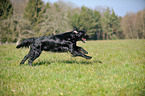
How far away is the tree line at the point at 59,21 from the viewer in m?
24.5

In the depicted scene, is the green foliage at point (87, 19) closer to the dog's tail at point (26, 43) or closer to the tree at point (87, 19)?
the tree at point (87, 19)

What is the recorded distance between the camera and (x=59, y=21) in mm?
38219

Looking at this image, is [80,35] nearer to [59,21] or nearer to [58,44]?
[58,44]

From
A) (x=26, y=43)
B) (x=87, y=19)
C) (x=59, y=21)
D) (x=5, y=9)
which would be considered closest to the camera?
(x=26, y=43)

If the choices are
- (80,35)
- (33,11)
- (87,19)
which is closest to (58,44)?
(80,35)

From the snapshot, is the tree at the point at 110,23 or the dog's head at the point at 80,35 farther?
the tree at the point at 110,23

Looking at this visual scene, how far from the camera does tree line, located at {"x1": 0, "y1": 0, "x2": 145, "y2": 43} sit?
24.5 metres

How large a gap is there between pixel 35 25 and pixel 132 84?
27.2 m

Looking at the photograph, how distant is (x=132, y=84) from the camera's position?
3.48 metres

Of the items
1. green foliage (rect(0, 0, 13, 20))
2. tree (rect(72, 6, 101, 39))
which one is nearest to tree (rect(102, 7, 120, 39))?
tree (rect(72, 6, 101, 39))

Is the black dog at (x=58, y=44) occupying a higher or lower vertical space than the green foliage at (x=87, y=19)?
lower

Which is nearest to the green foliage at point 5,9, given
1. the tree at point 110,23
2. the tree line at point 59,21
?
the tree line at point 59,21

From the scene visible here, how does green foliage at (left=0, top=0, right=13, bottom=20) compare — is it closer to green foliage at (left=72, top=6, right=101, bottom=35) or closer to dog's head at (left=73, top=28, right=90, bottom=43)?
dog's head at (left=73, top=28, right=90, bottom=43)

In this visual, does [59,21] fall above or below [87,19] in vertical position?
below
